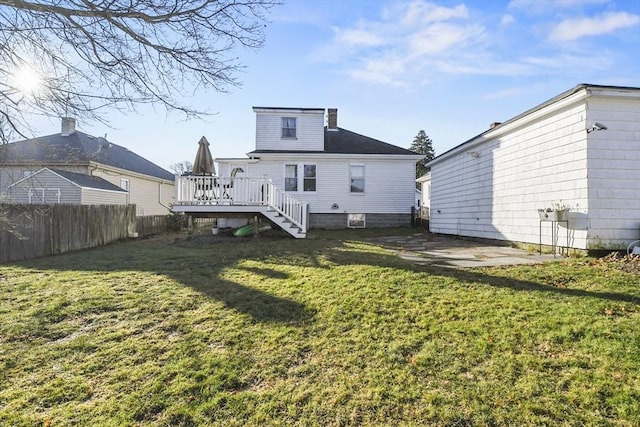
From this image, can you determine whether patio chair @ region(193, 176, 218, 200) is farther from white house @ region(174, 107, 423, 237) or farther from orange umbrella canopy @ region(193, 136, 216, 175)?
white house @ region(174, 107, 423, 237)

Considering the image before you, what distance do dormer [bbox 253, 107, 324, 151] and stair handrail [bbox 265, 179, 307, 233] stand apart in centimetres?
521

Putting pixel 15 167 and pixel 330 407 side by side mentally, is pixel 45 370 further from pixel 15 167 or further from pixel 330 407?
pixel 15 167

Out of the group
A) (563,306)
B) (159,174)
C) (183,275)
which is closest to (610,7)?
(563,306)

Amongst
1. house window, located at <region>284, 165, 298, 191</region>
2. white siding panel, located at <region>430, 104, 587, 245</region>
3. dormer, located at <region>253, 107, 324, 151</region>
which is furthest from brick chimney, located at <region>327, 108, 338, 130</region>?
white siding panel, located at <region>430, 104, 587, 245</region>

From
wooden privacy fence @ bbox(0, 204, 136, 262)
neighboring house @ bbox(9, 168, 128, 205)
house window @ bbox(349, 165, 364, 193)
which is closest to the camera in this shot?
wooden privacy fence @ bbox(0, 204, 136, 262)

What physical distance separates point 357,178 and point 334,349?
12684mm

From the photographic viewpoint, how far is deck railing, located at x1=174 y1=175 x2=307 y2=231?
36.1 feet

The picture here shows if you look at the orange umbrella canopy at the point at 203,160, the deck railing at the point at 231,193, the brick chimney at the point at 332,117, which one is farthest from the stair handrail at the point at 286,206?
the brick chimney at the point at 332,117

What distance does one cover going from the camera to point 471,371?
2.89 m

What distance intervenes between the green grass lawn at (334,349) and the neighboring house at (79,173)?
2170 millimetres

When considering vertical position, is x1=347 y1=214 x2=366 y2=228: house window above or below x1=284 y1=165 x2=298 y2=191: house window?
below

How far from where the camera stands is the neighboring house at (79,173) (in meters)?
5.29

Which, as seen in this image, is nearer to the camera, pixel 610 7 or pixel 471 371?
pixel 471 371

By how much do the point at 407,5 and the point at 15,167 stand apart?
8268mm
